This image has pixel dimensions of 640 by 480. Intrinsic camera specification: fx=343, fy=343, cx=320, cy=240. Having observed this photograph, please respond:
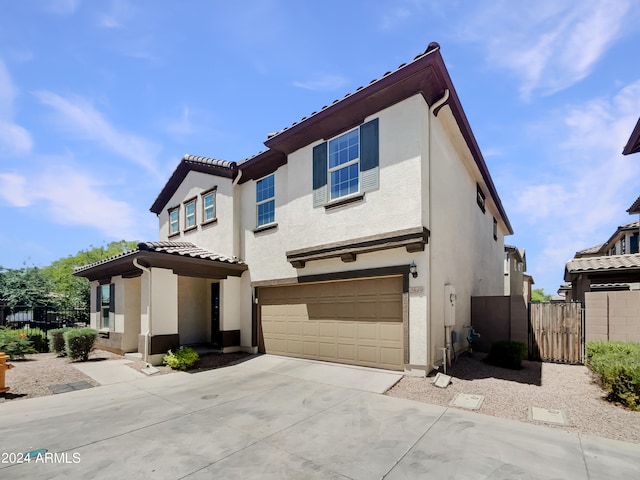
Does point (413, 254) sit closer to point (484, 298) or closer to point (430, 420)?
point (430, 420)

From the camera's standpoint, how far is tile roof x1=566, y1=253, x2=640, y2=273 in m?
11.4

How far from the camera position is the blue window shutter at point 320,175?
33.0 feet

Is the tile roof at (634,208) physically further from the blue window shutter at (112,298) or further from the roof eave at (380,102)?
the blue window shutter at (112,298)

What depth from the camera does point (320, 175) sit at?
10.2 meters

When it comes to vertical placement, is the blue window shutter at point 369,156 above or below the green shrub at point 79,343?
above

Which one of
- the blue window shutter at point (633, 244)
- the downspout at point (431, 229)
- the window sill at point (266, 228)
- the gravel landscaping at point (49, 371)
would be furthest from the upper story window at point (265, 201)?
the blue window shutter at point (633, 244)

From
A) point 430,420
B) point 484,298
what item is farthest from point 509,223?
point 430,420

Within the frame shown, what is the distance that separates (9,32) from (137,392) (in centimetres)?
820

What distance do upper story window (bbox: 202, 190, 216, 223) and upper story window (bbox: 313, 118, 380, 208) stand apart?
6.08 m

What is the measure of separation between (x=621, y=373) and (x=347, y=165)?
7.42 metres

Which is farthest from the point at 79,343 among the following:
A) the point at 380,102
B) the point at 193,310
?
the point at 380,102

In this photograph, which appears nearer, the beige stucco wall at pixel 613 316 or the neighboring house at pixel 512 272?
the beige stucco wall at pixel 613 316

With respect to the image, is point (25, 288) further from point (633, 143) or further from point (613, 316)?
point (633, 143)

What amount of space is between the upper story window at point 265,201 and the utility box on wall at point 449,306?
6.38 meters
